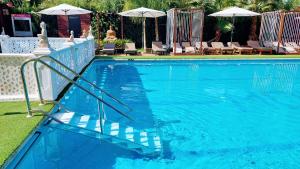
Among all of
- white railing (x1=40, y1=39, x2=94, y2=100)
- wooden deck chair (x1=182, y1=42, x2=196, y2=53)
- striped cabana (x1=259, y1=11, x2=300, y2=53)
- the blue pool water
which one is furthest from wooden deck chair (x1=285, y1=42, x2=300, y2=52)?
white railing (x1=40, y1=39, x2=94, y2=100)

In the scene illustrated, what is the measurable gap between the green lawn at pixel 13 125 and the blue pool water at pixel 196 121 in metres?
0.32

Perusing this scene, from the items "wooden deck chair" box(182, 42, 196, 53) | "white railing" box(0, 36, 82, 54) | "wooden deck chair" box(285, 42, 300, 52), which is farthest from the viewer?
"wooden deck chair" box(285, 42, 300, 52)

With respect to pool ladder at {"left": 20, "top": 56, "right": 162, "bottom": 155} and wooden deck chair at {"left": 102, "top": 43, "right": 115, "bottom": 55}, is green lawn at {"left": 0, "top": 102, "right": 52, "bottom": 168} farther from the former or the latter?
wooden deck chair at {"left": 102, "top": 43, "right": 115, "bottom": 55}

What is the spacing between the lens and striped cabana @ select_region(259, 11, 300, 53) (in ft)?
58.6

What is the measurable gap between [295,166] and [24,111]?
5473 mm

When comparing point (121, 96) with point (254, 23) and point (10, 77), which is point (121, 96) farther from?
point (254, 23)

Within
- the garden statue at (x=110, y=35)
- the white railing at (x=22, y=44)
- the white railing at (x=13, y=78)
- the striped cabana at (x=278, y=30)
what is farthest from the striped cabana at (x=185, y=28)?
the white railing at (x=13, y=78)

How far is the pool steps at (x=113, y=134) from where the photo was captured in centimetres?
532

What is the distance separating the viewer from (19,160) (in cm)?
418

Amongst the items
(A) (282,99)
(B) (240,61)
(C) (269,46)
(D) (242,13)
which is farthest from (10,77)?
(C) (269,46)

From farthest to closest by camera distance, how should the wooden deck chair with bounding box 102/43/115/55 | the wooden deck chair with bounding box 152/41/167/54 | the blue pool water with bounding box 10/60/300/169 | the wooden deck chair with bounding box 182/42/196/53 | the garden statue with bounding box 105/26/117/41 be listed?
the garden statue with bounding box 105/26/117/41, the wooden deck chair with bounding box 182/42/196/53, the wooden deck chair with bounding box 152/41/167/54, the wooden deck chair with bounding box 102/43/115/55, the blue pool water with bounding box 10/60/300/169

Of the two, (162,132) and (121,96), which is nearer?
(162,132)

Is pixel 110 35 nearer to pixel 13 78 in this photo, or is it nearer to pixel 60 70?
pixel 60 70

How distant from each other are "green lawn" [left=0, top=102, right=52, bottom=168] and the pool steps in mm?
497
